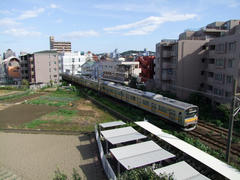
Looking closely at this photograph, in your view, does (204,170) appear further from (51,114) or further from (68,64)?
→ (68,64)

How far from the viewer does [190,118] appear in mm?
15359

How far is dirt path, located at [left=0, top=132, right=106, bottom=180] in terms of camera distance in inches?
418

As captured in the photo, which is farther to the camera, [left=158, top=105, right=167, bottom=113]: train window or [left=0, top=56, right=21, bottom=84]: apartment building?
[left=0, top=56, right=21, bottom=84]: apartment building

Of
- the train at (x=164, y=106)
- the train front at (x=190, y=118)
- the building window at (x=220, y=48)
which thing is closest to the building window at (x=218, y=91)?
the building window at (x=220, y=48)

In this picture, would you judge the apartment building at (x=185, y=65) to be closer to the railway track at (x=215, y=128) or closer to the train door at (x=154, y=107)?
the railway track at (x=215, y=128)

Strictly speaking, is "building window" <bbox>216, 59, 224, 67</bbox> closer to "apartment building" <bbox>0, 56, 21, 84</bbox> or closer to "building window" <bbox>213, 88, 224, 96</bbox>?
"building window" <bbox>213, 88, 224, 96</bbox>

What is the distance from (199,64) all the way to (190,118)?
13.1m

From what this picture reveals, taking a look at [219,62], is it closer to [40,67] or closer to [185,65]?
[185,65]

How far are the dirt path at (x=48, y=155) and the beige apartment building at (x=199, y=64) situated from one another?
12340 millimetres

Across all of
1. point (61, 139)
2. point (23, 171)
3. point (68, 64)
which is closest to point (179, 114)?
point (61, 139)

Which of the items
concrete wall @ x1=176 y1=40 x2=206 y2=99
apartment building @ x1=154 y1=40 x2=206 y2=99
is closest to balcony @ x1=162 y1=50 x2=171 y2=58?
apartment building @ x1=154 y1=40 x2=206 y2=99

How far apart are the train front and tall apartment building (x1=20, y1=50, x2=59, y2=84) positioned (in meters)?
40.2

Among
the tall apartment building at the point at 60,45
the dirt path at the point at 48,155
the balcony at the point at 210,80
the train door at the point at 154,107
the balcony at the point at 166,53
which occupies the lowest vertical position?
the dirt path at the point at 48,155

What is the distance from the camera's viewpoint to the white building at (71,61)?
196 feet
